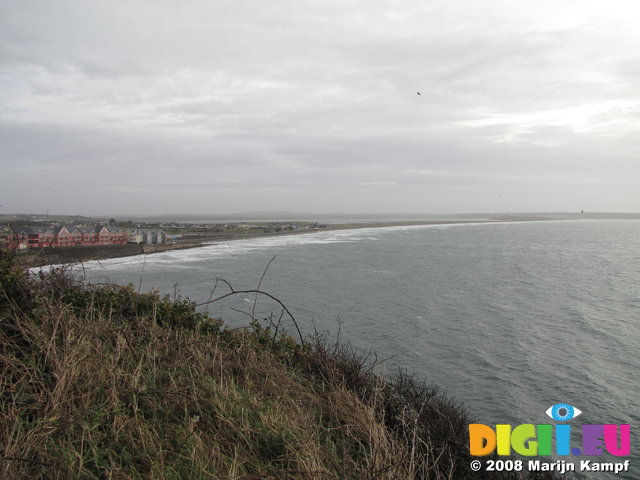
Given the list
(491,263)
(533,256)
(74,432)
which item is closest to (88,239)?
(491,263)

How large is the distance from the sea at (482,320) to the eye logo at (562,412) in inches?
8.5

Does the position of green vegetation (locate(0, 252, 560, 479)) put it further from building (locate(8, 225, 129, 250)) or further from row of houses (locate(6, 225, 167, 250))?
building (locate(8, 225, 129, 250))

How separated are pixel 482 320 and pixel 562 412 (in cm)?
898

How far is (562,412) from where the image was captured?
10594 mm

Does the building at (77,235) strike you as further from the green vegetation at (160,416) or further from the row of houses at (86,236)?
the green vegetation at (160,416)

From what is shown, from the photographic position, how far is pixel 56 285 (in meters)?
6.07

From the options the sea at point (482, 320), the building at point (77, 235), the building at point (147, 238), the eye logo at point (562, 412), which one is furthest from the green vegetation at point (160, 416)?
the building at point (147, 238)

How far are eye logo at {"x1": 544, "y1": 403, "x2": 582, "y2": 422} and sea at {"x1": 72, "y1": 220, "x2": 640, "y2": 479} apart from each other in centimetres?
22

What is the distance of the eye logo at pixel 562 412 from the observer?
10289 millimetres

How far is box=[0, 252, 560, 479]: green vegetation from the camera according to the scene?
2924 mm

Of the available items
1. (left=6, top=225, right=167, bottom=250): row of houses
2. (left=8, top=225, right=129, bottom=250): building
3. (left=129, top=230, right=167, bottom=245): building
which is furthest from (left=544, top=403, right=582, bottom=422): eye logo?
(left=129, top=230, right=167, bottom=245): building

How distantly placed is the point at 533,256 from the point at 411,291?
96.6ft

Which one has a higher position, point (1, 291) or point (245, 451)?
point (1, 291)

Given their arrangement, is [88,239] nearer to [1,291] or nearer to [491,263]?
[491,263]
